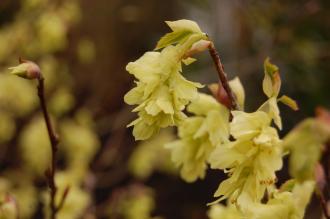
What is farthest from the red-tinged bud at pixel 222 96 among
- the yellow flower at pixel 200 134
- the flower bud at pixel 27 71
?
the flower bud at pixel 27 71

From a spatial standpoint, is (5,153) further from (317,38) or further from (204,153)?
(204,153)

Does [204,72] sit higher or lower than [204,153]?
lower

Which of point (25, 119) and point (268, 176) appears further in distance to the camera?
point (25, 119)

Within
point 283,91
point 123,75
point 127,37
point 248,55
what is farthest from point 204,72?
point 127,37

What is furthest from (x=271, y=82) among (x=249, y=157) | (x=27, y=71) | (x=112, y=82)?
(x=112, y=82)

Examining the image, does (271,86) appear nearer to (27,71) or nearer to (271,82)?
(271,82)

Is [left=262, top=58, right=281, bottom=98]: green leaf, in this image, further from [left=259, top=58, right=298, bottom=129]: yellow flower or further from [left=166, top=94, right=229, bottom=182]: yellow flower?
[left=166, top=94, right=229, bottom=182]: yellow flower

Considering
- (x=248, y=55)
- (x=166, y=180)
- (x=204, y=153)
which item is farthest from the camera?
(x=166, y=180)
